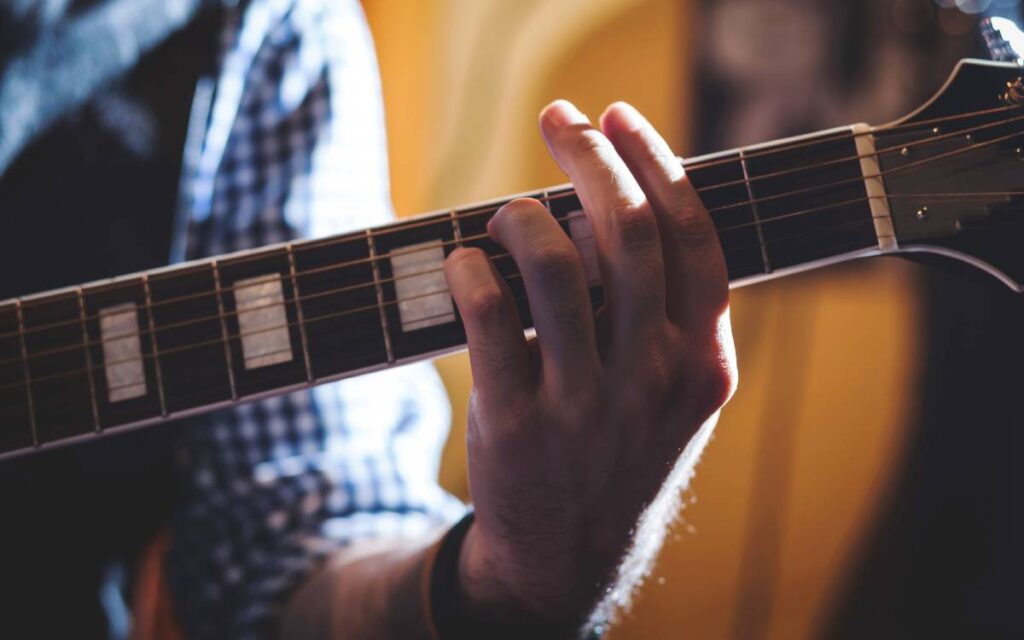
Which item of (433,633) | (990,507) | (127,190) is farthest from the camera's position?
(990,507)

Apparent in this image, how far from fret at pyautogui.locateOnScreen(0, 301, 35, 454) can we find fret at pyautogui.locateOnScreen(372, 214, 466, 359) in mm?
323

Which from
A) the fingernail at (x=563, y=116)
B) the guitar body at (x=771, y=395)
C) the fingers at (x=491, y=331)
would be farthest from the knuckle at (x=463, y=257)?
the guitar body at (x=771, y=395)

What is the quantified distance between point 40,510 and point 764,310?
129cm

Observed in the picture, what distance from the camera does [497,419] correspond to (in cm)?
46

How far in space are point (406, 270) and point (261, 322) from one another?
0.40 ft

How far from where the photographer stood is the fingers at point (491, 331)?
0.44 meters

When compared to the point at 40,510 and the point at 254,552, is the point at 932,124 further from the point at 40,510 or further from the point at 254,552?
the point at 40,510

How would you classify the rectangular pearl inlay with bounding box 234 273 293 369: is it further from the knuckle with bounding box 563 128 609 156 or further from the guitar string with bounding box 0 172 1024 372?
the knuckle with bounding box 563 128 609 156

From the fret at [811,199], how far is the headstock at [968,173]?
2 centimetres

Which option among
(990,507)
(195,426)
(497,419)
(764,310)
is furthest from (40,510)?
(990,507)

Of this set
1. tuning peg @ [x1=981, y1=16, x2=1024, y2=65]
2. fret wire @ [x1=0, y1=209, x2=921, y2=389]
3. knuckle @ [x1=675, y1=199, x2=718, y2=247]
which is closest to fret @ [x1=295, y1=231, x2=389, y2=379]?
fret wire @ [x1=0, y1=209, x2=921, y2=389]

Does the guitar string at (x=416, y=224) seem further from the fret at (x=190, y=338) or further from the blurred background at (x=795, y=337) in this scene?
the blurred background at (x=795, y=337)

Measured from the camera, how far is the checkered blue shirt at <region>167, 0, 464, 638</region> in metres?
0.73

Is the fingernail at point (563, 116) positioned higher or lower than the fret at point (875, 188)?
higher
